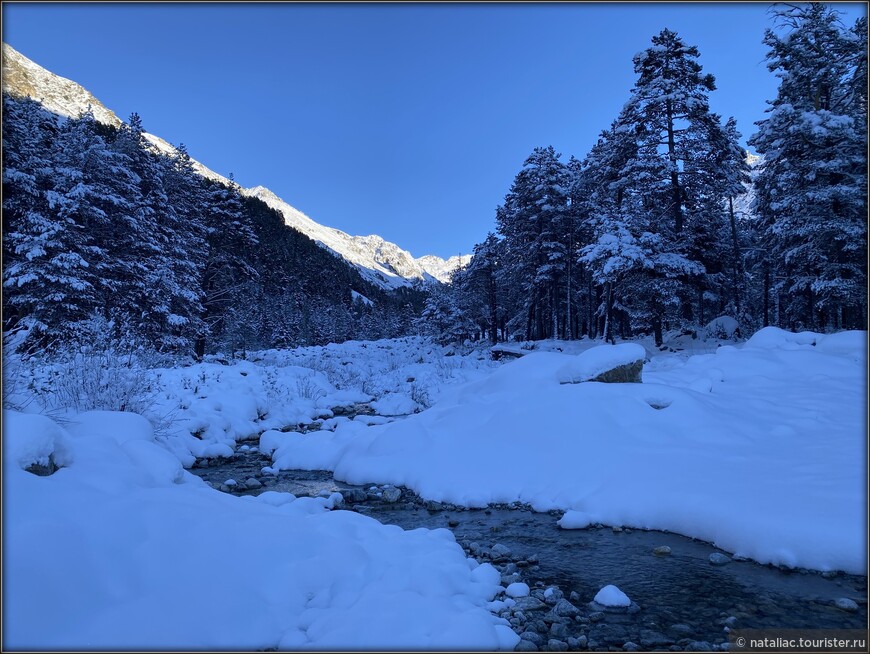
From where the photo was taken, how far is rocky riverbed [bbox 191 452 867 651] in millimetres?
3568

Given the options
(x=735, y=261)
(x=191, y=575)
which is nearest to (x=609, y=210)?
(x=735, y=261)

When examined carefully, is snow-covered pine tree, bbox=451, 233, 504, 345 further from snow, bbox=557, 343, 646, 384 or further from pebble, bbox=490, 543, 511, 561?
pebble, bbox=490, 543, 511, 561

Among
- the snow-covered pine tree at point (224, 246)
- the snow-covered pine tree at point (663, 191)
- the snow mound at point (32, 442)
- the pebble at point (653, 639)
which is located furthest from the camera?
the snow-covered pine tree at point (224, 246)

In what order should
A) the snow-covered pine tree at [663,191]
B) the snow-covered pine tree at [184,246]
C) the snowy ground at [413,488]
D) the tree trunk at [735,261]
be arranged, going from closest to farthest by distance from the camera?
1. the snowy ground at [413,488]
2. the snow-covered pine tree at [663,191]
3. the snow-covered pine tree at [184,246]
4. the tree trunk at [735,261]

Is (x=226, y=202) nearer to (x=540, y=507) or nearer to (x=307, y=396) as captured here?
(x=307, y=396)

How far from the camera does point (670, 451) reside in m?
6.74

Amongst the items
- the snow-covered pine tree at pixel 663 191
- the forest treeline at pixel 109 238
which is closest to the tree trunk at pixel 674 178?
the snow-covered pine tree at pixel 663 191

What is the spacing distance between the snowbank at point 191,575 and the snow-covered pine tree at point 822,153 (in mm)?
18793

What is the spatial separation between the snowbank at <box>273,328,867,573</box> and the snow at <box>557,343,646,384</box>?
0.33 meters

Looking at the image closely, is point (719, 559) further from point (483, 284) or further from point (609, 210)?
point (483, 284)

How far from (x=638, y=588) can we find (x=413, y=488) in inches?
173

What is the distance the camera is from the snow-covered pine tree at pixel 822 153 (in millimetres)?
15375

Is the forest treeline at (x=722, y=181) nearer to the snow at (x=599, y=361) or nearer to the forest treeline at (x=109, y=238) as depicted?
the snow at (x=599, y=361)

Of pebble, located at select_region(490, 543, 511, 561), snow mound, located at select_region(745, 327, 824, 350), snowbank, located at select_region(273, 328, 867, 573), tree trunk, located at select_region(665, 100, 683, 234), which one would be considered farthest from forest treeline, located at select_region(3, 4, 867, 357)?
pebble, located at select_region(490, 543, 511, 561)
